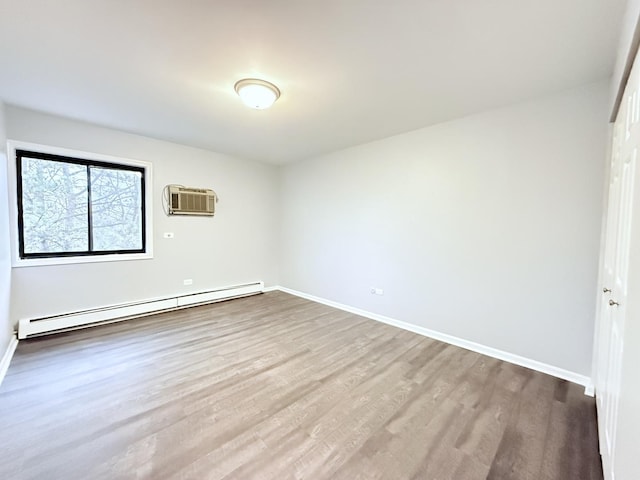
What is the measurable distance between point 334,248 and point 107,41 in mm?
3528

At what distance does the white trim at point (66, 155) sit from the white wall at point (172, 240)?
0.06 m

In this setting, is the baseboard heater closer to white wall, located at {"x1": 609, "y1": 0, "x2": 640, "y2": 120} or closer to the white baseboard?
the white baseboard

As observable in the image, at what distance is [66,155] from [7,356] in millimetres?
2295

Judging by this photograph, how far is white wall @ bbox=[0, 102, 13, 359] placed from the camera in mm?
2607

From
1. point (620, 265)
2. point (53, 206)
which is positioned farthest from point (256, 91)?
point (53, 206)

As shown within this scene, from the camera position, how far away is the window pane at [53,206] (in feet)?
10.5

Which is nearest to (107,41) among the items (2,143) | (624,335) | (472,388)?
(2,143)

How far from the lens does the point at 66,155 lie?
11.0 ft

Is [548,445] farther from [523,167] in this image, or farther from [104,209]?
[104,209]

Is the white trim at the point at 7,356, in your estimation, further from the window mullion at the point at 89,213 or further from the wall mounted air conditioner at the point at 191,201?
the wall mounted air conditioner at the point at 191,201

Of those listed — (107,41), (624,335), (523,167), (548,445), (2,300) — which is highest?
(107,41)

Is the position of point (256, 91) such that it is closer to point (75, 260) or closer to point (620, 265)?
point (620, 265)

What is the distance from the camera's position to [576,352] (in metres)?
2.41

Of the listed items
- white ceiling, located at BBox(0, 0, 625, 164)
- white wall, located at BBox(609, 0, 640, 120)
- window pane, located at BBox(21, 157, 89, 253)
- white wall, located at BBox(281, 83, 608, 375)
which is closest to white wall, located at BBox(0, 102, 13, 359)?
window pane, located at BBox(21, 157, 89, 253)
